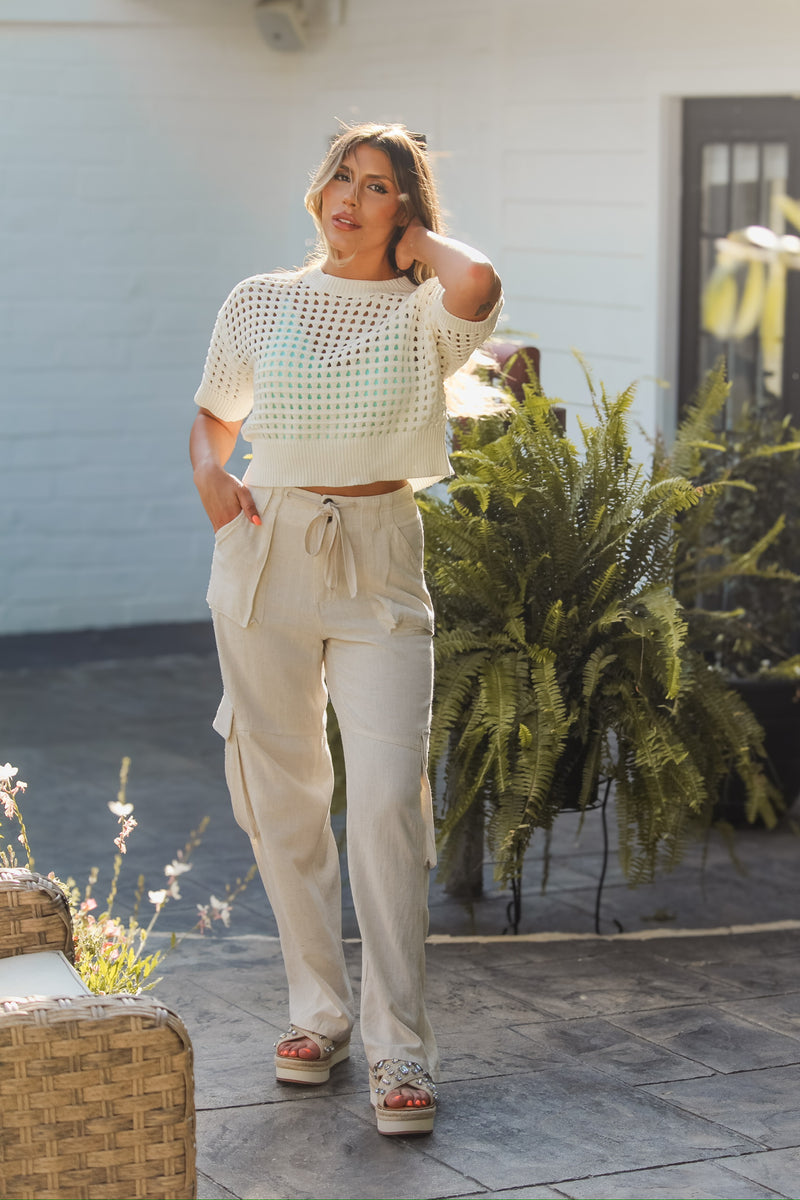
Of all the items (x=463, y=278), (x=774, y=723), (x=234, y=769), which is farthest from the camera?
(x=774, y=723)

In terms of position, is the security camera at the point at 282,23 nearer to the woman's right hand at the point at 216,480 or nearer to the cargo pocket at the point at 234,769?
the woman's right hand at the point at 216,480

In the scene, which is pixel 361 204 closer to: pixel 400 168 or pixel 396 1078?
pixel 400 168

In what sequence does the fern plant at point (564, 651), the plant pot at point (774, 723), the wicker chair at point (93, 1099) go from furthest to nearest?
the plant pot at point (774, 723), the fern plant at point (564, 651), the wicker chair at point (93, 1099)

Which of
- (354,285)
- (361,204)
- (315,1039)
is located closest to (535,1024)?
(315,1039)

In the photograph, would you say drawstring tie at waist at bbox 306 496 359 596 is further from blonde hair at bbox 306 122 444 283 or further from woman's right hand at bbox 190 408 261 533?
blonde hair at bbox 306 122 444 283

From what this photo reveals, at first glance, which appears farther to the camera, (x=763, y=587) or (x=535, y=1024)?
(x=763, y=587)

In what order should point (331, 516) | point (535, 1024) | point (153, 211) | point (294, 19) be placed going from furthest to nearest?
1. point (153, 211)
2. point (294, 19)
3. point (535, 1024)
4. point (331, 516)

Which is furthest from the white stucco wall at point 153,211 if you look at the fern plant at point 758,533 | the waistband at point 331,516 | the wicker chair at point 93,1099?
the wicker chair at point 93,1099

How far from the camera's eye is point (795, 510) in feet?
17.4

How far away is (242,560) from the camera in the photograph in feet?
9.71

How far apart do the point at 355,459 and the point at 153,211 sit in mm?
5533

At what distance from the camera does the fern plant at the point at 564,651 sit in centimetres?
377

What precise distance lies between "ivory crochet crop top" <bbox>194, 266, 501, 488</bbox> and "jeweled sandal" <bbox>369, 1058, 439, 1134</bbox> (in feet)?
3.40

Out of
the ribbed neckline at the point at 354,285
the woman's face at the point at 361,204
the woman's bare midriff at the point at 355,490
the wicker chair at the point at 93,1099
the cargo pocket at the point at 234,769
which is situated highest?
the woman's face at the point at 361,204
